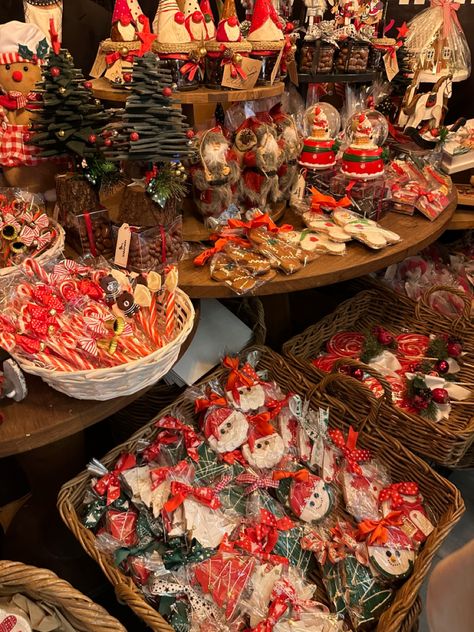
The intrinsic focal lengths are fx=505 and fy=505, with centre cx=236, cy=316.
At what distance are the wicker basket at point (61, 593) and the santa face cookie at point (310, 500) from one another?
21.2 inches

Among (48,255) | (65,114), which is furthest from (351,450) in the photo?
(65,114)

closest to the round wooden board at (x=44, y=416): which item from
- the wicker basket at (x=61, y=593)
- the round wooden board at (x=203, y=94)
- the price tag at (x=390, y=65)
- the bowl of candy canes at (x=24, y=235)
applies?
the wicker basket at (x=61, y=593)

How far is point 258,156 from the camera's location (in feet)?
4.96

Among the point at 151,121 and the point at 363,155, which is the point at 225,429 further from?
the point at 363,155

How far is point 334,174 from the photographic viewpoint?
1.80 metres

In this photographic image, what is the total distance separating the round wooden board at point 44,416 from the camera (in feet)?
3.22

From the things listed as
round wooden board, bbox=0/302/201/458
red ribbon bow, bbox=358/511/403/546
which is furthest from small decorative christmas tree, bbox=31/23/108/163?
red ribbon bow, bbox=358/511/403/546

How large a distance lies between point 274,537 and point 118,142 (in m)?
1.06

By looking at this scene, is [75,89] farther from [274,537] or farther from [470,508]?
[470,508]

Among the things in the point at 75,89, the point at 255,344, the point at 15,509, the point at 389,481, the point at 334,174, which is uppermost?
the point at 75,89

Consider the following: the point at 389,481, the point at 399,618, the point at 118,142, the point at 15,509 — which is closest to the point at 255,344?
the point at 389,481

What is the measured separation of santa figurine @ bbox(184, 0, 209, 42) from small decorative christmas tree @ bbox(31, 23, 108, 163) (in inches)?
13.8

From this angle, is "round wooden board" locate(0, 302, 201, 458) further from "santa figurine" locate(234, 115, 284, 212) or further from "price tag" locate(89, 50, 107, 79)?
"price tag" locate(89, 50, 107, 79)

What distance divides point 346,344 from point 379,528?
30.7 inches
